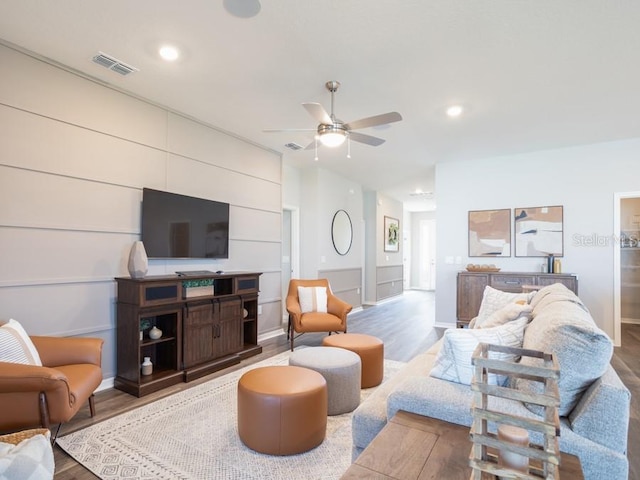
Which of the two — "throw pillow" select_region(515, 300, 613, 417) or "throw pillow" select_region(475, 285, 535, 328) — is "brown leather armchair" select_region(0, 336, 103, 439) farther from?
"throw pillow" select_region(475, 285, 535, 328)

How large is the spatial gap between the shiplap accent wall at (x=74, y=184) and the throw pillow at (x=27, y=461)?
216 centimetres

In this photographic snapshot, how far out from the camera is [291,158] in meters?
5.69

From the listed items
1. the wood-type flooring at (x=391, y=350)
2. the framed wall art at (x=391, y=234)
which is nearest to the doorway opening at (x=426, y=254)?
the framed wall art at (x=391, y=234)

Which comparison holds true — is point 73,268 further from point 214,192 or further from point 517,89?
point 517,89

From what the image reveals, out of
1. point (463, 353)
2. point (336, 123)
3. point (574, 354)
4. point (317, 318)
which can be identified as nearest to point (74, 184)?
point (336, 123)

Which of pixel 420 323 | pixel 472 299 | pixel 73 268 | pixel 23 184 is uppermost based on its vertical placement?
pixel 23 184

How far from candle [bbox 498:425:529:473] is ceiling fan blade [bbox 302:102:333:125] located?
7.51 feet

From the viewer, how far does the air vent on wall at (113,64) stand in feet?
9.28

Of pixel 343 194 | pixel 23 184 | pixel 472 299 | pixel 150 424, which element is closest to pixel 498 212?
pixel 472 299

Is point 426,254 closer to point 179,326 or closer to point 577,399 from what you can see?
point 179,326

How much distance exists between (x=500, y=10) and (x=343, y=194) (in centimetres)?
488

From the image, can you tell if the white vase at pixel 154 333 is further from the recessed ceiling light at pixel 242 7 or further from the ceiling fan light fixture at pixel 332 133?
the recessed ceiling light at pixel 242 7

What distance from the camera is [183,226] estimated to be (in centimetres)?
380

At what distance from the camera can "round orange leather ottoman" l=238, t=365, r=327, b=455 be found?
2.11 metres
